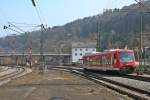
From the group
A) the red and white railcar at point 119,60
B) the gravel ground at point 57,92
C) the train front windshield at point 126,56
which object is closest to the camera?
the gravel ground at point 57,92

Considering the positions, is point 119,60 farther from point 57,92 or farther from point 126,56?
point 57,92

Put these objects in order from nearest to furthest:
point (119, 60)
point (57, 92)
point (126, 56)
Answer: point (57, 92) < point (119, 60) < point (126, 56)

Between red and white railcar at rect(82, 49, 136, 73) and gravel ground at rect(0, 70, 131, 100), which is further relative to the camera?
red and white railcar at rect(82, 49, 136, 73)

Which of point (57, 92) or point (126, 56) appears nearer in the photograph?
point (57, 92)

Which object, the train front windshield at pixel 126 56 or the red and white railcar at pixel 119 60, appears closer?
the red and white railcar at pixel 119 60

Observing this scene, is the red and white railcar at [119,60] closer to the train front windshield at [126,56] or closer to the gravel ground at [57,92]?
the train front windshield at [126,56]

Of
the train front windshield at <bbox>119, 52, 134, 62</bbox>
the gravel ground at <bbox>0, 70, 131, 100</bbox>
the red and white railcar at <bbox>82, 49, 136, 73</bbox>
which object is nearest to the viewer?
the gravel ground at <bbox>0, 70, 131, 100</bbox>

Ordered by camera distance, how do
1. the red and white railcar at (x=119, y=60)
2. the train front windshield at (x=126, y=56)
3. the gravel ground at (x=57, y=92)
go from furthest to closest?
the train front windshield at (x=126, y=56) < the red and white railcar at (x=119, y=60) < the gravel ground at (x=57, y=92)

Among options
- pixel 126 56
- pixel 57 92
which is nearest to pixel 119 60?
pixel 126 56

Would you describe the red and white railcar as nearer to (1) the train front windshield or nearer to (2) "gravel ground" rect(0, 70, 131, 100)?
(1) the train front windshield

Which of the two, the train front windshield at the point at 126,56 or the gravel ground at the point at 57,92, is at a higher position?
the train front windshield at the point at 126,56

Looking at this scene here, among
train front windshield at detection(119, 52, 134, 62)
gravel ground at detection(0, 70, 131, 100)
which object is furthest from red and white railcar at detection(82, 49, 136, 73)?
gravel ground at detection(0, 70, 131, 100)

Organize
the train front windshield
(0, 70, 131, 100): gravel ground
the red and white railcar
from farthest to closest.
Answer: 1. the train front windshield
2. the red and white railcar
3. (0, 70, 131, 100): gravel ground

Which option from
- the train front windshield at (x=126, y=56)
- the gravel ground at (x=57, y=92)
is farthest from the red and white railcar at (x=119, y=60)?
the gravel ground at (x=57, y=92)
